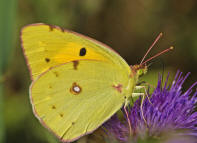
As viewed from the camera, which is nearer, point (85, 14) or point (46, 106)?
point (46, 106)

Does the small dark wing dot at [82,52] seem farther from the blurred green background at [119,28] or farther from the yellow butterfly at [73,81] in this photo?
the blurred green background at [119,28]

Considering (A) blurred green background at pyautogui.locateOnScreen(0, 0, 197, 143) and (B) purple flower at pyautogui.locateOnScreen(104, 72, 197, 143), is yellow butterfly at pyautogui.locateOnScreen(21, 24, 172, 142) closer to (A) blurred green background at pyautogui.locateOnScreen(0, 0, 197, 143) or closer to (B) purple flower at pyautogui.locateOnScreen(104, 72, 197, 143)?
(B) purple flower at pyautogui.locateOnScreen(104, 72, 197, 143)

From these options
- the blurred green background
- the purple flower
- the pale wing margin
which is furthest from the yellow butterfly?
the blurred green background

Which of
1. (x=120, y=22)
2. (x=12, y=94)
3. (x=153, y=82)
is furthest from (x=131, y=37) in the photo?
(x=12, y=94)

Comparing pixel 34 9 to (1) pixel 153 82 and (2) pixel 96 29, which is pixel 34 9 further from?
(1) pixel 153 82

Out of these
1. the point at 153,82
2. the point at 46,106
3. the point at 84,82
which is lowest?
the point at 153,82

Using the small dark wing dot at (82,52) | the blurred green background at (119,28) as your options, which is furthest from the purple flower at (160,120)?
the blurred green background at (119,28)

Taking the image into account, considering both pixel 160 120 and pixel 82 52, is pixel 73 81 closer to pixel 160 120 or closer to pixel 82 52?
pixel 82 52
